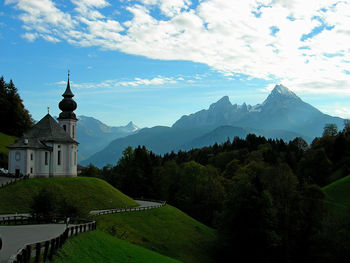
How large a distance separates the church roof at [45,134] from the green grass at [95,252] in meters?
40.0

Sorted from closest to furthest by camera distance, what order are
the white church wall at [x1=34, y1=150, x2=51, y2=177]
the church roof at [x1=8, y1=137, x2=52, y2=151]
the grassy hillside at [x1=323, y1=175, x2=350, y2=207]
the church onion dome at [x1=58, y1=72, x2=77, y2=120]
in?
the grassy hillside at [x1=323, y1=175, x2=350, y2=207] → the church roof at [x1=8, y1=137, x2=52, y2=151] → the white church wall at [x1=34, y1=150, x2=51, y2=177] → the church onion dome at [x1=58, y1=72, x2=77, y2=120]

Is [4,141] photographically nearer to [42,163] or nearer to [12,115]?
[12,115]

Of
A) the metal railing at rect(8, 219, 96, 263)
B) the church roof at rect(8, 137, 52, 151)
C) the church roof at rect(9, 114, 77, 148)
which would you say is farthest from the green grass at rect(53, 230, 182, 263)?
the church roof at rect(9, 114, 77, 148)

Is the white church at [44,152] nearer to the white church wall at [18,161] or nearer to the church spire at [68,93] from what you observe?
the white church wall at [18,161]

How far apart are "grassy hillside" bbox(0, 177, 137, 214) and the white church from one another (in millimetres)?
3185

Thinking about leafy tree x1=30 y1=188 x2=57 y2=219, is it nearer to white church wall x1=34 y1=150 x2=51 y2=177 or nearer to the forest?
white church wall x1=34 y1=150 x2=51 y2=177

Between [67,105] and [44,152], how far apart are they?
Result: 1434cm

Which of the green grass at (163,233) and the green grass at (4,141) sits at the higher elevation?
the green grass at (4,141)

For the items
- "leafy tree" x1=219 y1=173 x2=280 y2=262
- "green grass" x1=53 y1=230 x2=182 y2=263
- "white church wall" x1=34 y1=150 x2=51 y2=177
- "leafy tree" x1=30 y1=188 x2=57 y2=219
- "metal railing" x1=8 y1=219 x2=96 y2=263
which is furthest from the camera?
"white church wall" x1=34 y1=150 x2=51 y2=177

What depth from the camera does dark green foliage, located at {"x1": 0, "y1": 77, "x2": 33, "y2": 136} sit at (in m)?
112

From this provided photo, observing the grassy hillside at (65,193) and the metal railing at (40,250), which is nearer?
the metal railing at (40,250)

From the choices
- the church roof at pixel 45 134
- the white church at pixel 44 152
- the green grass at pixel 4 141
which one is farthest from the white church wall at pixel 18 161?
the green grass at pixel 4 141

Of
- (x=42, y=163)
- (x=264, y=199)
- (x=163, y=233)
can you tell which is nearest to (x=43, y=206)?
(x=163, y=233)

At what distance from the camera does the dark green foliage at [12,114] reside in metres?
112
